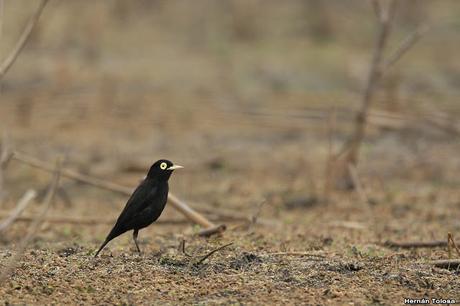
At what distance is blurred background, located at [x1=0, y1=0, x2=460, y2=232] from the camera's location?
42.5 feet

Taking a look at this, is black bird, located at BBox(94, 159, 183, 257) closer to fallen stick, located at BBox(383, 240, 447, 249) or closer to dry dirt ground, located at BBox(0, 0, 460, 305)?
dry dirt ground, located at BBox(0, 0, 460, 305)

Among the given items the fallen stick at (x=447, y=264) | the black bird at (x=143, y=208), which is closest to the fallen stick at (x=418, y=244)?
the fallen stick at (x=447, y=264)

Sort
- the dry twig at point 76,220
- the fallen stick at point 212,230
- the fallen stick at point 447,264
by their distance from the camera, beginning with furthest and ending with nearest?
1. the dry twig at point 76,220
2. the fallen stick at point 212,230
3. the fallen stick at point 447,264

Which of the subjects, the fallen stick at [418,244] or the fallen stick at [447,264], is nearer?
the fallen stick at [447,264]

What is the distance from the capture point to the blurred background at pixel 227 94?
12.9 meters

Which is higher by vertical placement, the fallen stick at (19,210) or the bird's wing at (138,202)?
the bird's wing at (138,202)

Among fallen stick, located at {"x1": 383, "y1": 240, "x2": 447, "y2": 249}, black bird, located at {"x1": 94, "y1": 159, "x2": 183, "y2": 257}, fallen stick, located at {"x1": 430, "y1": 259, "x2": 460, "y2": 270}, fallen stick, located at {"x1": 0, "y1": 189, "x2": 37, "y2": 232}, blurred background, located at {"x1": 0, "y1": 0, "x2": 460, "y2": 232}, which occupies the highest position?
blurred background, located at {"x1": 0, "y1": 0, "x2": 460, "y2": 232}

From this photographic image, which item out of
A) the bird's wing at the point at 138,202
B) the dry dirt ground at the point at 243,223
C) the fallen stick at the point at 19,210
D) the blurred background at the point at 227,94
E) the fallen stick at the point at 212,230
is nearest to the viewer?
the fallen stick at the point at 19,210

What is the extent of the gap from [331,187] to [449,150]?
3435 mm

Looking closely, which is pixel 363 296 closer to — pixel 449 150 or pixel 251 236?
pixel 251 236

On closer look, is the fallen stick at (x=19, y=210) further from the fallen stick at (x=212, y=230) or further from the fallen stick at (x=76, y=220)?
the fallen stick at (x=76, y=220)

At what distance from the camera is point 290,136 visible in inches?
621

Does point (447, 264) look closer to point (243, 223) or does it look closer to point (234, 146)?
point (243, 223)

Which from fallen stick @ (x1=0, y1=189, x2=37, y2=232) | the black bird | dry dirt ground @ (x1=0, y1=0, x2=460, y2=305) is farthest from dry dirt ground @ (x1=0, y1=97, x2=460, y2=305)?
fallen stick @ (x1=0, y1=189, x2=37, y2=232)
